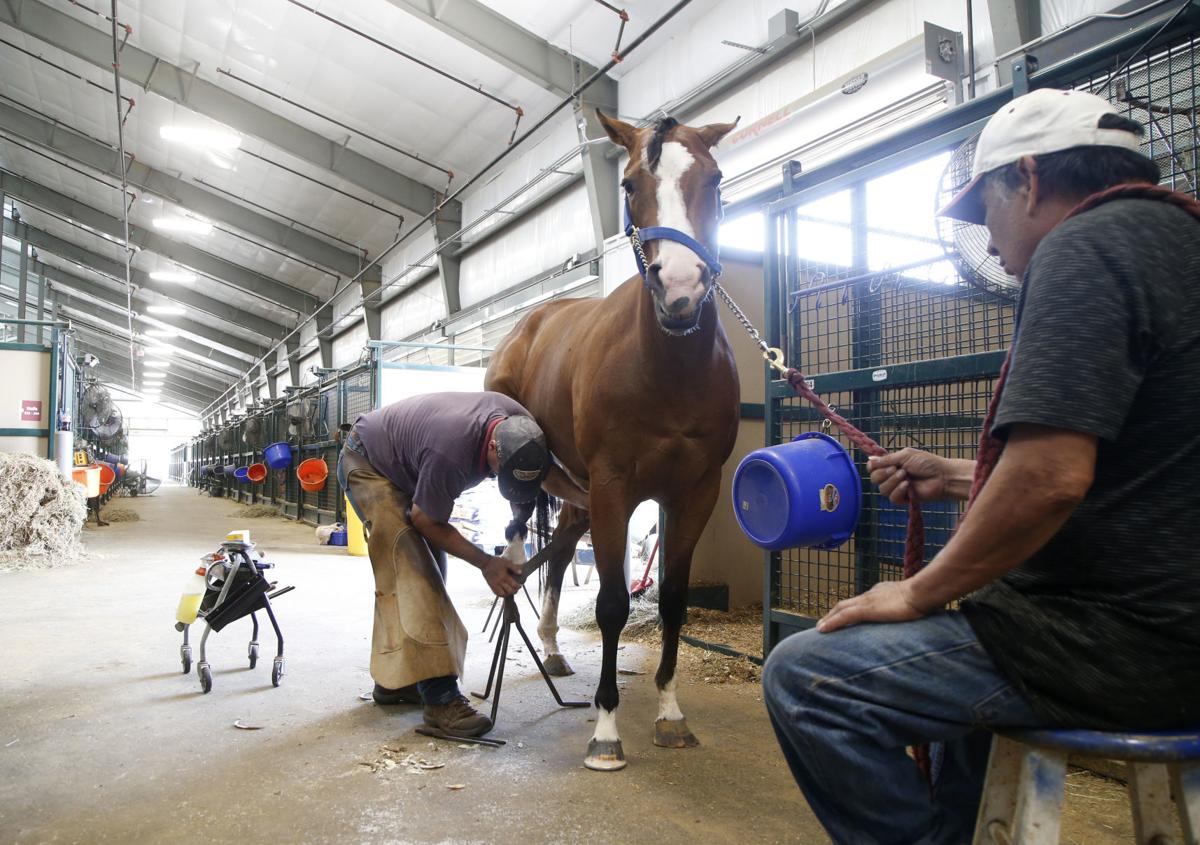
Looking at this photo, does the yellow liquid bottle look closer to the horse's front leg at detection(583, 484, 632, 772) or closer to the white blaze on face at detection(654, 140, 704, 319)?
the horse's front leg at detection(583, 484, 632, 772)

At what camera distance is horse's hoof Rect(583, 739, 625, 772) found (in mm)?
2295

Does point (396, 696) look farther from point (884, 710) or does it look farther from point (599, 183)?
point (599, 183)

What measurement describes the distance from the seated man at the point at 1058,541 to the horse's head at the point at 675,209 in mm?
970

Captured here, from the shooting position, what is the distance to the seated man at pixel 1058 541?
924mm

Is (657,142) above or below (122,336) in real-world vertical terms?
below

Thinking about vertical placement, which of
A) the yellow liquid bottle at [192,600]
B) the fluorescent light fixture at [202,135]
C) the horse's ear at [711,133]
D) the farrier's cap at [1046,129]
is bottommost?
the yellow liquid bottle at [192,600]

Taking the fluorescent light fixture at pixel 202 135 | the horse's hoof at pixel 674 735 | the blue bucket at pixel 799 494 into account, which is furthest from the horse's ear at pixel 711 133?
the fluorescent light fixture at pixel 202 135

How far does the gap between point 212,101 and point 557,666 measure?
10934 mm

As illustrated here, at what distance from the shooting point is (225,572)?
3.19m

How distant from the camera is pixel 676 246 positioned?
2.14m

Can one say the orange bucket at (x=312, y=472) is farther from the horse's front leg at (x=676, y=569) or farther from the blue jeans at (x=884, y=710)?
the blue jeans at (x=884, y=710)

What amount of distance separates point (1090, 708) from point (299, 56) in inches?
416

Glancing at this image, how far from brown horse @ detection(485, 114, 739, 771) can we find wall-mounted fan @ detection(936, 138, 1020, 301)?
681 millimetres

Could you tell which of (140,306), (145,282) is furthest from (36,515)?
(140,306)
